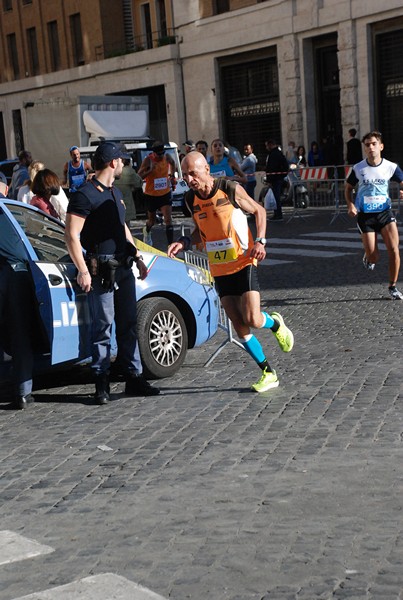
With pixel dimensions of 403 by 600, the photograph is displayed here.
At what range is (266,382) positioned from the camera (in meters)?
7.89

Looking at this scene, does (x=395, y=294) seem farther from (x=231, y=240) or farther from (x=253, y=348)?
(x=231, y=240)

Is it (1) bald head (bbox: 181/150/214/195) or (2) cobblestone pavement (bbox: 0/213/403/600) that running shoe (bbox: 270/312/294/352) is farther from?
(1) bald head (bbox: 181/150/214/195)

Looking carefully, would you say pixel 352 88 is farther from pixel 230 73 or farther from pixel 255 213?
pixel 255 213

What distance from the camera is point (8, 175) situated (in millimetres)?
34375

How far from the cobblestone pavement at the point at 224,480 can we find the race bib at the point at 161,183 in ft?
25.4

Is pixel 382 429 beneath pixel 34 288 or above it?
beneath

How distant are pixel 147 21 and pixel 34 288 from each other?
135ft

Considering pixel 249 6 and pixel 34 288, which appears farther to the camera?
pixel 249 6

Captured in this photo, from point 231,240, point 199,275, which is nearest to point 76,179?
point 199,275

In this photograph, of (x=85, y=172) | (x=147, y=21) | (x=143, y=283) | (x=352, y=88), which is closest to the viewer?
(x=143, y=283)

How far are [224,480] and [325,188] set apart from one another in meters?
21.0

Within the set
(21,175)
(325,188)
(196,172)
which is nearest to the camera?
(196,172)

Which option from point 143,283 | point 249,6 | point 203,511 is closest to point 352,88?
point 249,6

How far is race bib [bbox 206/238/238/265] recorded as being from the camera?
7.76 m
